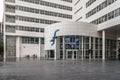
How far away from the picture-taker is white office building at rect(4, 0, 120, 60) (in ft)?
173

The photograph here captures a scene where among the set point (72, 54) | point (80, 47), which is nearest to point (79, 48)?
point (80, 47)

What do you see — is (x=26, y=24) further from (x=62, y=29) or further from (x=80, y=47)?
(x=80, y=47)

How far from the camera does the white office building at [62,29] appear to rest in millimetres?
52750

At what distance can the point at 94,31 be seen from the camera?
178 ft

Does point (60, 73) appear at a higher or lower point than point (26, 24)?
lower

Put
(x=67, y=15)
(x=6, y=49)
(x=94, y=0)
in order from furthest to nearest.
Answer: (x=67, y=15), (x=6, y=49), (x=94, y=0)

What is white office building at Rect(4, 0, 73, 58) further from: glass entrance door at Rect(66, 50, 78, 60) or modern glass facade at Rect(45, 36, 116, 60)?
glass entrance door at Rect(66, 50, 78, 60)

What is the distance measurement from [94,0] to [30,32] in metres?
27.2

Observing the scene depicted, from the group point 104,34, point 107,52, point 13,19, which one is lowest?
point 107,52

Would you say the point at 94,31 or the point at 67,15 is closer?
the point at 94,31

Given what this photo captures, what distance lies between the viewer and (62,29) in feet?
177

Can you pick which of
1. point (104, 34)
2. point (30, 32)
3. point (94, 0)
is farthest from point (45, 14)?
point (104, 34)

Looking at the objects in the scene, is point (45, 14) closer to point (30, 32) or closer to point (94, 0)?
point (30, 32)

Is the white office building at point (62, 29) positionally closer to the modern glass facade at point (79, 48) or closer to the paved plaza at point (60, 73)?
the modern glass facade at point (79, 48)
